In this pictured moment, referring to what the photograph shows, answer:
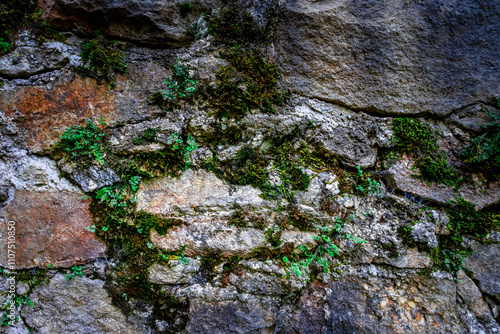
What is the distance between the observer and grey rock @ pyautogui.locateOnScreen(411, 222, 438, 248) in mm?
1627

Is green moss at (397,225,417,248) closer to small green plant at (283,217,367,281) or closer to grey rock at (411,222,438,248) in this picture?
grey rock at (411,222,438,248)

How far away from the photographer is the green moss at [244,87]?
5.53 feet

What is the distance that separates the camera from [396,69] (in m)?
1.69

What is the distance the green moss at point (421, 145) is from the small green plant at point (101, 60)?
1978mm

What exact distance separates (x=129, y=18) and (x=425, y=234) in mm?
2473

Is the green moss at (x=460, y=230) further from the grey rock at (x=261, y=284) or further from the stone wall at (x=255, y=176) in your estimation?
the grey rock at (x=261, y=284)

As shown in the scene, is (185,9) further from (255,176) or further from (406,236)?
(406,236)

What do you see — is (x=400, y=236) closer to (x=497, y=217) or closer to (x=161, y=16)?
(x=497, y=217)

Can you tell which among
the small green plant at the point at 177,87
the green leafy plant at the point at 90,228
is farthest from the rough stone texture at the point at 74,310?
the small green plant at the point at 177,87

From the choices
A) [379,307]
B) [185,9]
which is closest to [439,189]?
[379,307]

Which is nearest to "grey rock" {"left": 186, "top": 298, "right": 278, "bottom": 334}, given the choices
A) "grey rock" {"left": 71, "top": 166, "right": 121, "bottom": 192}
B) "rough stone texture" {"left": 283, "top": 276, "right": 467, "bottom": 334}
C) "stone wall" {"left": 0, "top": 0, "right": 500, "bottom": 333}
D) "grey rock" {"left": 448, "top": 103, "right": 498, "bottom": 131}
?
"stone wall" {"left": 0, "top": 0, "right": 500, "bottom": 333}

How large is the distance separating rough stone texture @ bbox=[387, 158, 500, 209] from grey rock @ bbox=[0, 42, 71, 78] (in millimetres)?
2411

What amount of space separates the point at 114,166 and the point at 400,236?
2.01 metres

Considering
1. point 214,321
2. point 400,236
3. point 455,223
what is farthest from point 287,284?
point 455,223
